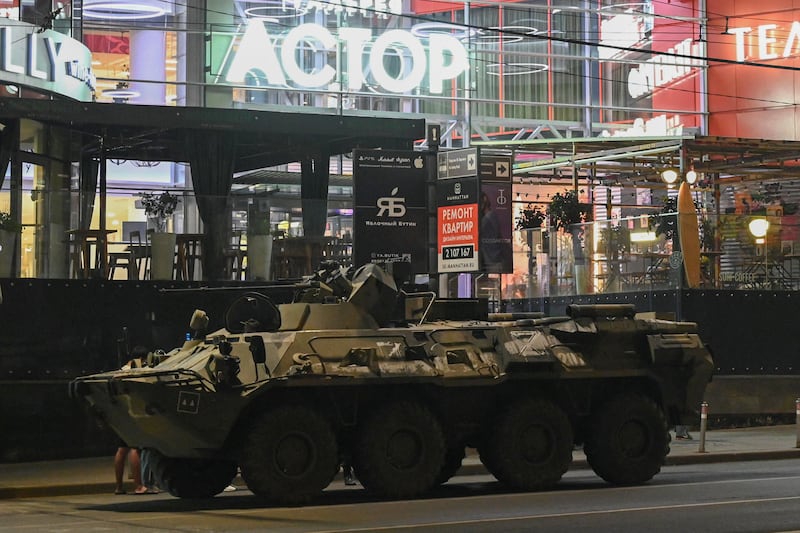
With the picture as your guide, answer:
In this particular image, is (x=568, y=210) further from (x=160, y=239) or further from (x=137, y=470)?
(x=137, y=470)

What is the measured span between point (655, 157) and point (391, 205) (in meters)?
12.8

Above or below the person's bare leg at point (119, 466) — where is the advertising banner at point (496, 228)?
above

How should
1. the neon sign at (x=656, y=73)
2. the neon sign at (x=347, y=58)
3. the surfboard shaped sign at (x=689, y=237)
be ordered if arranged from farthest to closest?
1. the neon sign at (x=656, y=73)
2. the neon sign at (x=347, y=58)
3. the surfboard shaped sign at (x=689, y=237)

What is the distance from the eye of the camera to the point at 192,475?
17.0 meters

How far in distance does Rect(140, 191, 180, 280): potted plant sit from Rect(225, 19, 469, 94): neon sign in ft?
34.6

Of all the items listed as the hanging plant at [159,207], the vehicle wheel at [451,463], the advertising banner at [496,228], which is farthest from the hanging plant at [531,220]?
the vehicle wheel at [451,463]

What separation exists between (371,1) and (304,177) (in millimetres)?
8516

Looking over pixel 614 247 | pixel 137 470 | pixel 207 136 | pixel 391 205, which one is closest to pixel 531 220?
pixel 614 247

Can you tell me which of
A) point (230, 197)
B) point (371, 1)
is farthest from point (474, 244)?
point (371, 1)

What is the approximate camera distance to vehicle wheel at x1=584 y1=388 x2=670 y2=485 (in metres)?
17.7

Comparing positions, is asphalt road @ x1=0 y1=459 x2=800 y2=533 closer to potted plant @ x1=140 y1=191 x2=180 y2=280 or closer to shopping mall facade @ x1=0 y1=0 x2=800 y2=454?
potted plant @ x1=140 y1=191 x2=180 y2=280

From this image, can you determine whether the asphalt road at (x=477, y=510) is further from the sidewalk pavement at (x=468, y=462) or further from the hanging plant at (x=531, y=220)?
the hanging plant at (x=531, y=220)

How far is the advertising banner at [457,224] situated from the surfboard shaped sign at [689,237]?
5.91m

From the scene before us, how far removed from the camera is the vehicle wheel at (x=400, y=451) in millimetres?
16109
